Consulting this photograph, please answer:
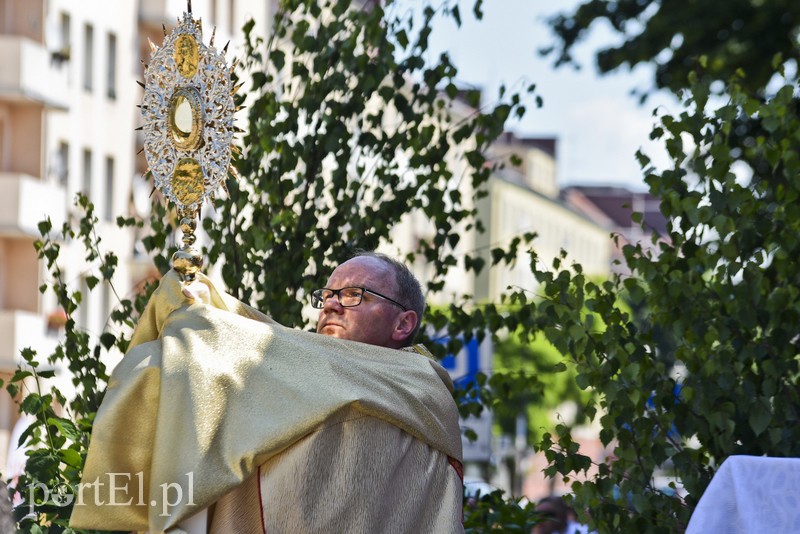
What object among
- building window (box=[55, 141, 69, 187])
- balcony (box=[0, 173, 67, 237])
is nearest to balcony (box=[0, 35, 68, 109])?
building window (box=[55, 141, 69, 187])

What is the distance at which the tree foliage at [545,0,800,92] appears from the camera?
15.6m

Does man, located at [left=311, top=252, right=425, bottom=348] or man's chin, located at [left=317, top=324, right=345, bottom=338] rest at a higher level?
man, located at [left=311, top=252, right=425, bottom=348]

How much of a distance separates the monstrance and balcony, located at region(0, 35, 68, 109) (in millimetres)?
27217

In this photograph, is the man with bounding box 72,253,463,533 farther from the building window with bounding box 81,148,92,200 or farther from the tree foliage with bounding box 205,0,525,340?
the building window with bounding box 81,148,92,200

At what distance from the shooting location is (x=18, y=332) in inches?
1204

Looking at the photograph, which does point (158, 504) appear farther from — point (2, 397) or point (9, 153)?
point (9, 153)

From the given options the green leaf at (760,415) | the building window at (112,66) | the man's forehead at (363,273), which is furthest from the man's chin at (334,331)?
the building window at (112,66)

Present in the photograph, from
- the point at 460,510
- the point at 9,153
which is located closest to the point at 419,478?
the point at 460,510

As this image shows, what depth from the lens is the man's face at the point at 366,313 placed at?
15.8 ft

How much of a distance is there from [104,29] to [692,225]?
2924cm

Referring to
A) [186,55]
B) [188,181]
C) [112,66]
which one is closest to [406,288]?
[188,181]

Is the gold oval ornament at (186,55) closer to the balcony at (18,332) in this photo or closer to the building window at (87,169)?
the balcony at (18,332)

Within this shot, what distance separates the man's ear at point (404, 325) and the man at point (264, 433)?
23 centimetres

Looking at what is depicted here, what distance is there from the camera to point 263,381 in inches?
175
